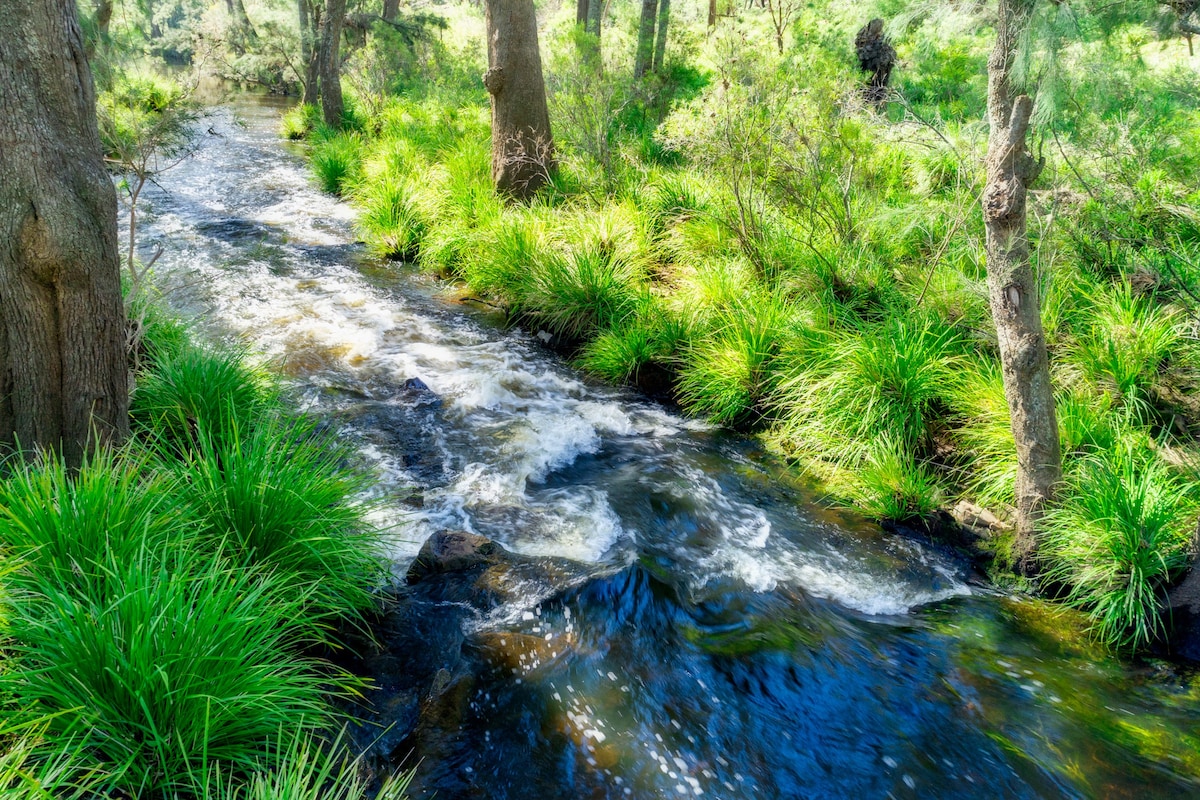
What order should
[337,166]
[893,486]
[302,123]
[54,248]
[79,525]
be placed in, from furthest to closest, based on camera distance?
1. [302,123]
2. [337,166]
3. [893,486]
4. [54,248]
5. [79,525]

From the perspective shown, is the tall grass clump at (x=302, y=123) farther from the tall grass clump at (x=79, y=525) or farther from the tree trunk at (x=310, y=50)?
the tall grass clump at (x=79, y=525)

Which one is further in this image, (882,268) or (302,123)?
(302,123)

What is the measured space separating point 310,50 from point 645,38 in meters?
11.5

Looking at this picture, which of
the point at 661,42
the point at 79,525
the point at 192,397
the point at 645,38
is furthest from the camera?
the point at 661,42

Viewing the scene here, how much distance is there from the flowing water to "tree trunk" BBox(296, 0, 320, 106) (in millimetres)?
16044

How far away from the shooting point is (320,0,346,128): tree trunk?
16234 millimetres

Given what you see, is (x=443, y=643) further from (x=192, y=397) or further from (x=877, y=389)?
(x=877, y=389)

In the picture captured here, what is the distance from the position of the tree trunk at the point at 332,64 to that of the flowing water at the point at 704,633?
1175 centimetres

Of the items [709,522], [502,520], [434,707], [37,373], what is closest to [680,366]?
[709,522]

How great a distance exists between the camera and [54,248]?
10.0ft

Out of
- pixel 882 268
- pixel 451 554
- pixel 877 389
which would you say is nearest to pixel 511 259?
pixel 882 268

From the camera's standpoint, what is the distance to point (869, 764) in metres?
3.04

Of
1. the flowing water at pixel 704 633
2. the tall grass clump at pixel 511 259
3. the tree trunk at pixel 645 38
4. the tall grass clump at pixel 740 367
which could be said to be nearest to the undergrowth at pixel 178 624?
the flowing water at pixel 704 633

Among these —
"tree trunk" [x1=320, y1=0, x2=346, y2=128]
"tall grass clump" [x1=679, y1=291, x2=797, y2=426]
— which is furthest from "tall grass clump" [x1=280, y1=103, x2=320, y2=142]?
"tall grass clump" [x1=679, y1=291, x2=797, y2=426]
